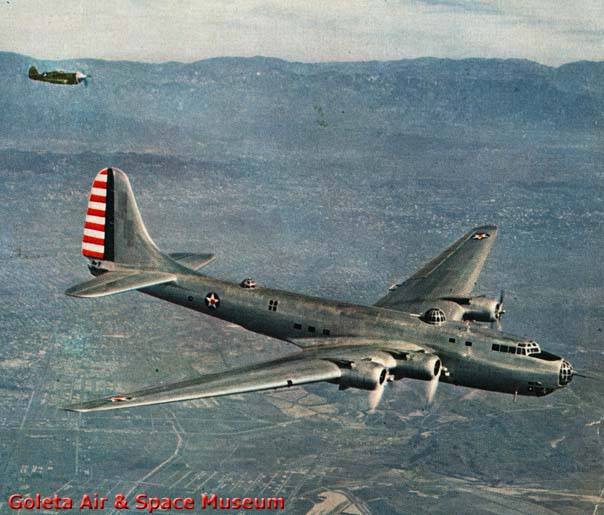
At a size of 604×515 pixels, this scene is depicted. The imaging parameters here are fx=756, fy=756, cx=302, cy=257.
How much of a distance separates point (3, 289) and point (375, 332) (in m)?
102

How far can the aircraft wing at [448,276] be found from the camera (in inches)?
2064

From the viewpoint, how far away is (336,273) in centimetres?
14300

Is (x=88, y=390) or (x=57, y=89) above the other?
(x=57, y=89)

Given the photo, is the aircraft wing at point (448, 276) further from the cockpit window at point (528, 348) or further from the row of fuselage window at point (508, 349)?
the cockpit window at point (528, 348)

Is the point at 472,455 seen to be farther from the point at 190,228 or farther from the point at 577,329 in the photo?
the point at 190,228

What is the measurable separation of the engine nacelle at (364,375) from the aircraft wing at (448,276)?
12745 mm

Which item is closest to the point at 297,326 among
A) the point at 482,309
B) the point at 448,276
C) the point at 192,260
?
the point at 192,260

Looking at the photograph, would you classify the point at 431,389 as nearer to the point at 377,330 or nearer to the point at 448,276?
the point at 377,330

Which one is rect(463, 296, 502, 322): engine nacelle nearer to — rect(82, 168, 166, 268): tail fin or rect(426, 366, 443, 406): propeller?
rect(426, 366, 443, 406): propeller

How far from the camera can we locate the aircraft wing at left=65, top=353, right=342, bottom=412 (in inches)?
1385

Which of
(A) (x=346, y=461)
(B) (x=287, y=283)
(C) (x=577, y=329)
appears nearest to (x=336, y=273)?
(B) (x=287, y=283)

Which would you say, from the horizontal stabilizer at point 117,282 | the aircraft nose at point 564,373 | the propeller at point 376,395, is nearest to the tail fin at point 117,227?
the horizontal stabilizer at point 117,282

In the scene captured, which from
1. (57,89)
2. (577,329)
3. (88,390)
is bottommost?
(88,390)

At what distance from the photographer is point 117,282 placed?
164 ft
